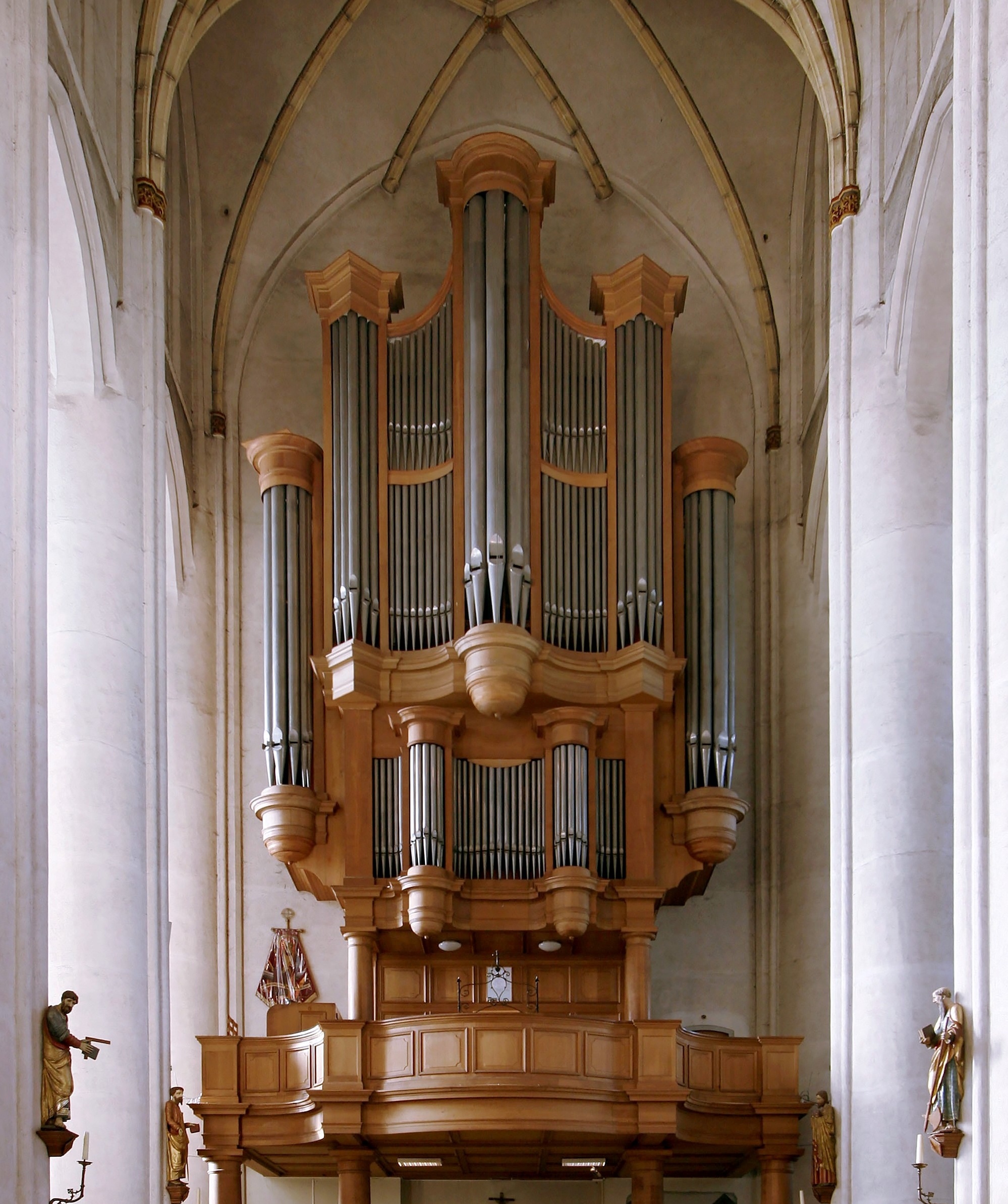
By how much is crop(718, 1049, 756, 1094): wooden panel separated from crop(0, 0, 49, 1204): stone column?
794 cm

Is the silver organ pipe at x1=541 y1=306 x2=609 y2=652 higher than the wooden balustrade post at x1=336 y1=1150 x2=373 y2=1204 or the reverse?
higher

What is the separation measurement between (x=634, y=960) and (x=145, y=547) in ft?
21.5

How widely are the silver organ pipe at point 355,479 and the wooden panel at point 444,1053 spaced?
173 inches

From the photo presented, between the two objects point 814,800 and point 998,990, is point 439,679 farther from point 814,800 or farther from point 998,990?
point 998,990

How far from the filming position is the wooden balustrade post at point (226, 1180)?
784 inches

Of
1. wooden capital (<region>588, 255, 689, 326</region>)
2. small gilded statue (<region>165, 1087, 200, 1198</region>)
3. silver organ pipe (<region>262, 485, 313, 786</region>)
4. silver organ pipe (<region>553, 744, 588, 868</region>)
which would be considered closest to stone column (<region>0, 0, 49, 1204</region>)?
small gilded statue (<region>165, 1087, 200, 1198</region>)

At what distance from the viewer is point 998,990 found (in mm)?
13039

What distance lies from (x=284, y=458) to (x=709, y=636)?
16.4 feet

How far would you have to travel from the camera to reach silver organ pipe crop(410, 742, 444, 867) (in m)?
20.7

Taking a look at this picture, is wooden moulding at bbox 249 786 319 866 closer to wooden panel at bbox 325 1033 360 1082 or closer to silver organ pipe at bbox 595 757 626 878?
wooden panel at bbox 325 1033 360 1082

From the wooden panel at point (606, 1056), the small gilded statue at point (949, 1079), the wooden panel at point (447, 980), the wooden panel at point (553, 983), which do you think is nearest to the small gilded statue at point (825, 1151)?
the wooden panel at point (606, 1056)

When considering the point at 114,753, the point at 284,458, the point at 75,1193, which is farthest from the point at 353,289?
the point at 75,1193

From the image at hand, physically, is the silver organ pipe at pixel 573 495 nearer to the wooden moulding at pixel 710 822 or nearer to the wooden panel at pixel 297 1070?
the wooden moulding at pixel 710 822

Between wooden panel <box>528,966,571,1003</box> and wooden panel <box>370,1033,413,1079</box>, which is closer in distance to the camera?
wooden panel <box>370,1033,413,1079</box>
